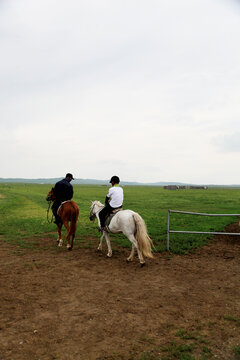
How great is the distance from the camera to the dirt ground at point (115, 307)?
4051mm

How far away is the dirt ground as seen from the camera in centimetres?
405

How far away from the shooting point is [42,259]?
29.0 feet

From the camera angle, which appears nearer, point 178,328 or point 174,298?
point 178,328

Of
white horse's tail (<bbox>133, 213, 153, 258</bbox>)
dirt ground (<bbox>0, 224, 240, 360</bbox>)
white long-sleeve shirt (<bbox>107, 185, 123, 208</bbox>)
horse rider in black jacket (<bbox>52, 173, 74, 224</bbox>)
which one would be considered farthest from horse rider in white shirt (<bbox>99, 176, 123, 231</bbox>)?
horse rider in black jacket (<bbox>52, 173, 74, 224</bbox>)

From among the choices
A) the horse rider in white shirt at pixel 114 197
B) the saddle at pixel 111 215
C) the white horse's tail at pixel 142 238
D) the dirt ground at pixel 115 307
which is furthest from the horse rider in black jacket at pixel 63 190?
the white horse's tail at pixel 142 238

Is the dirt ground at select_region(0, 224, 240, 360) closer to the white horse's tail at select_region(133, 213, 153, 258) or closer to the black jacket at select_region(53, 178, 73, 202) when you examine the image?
the white horse's tail at select_region(133, 213, 153, 258)

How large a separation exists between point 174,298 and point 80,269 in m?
3.25

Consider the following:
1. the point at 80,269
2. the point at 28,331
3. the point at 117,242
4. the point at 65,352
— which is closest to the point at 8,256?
the point at 80,269

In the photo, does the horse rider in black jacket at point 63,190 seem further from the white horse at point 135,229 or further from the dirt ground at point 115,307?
the white horse at point 135,229

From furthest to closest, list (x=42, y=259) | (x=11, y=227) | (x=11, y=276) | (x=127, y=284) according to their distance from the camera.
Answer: (x=11, y=227), (x=42, y=259), (x=11, y=276), (x=127, y=284)

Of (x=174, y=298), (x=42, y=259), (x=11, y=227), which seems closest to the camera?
(x=174, y=298)

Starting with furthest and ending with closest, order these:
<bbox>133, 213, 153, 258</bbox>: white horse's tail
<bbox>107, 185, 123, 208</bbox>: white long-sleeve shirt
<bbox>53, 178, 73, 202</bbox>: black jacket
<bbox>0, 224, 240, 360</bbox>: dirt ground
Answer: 1. <bbox>53, 178, 73, 202</bbox>: black jacket
2. <bbox>107, 185, 123, 208</bbox>: white long-sleeve shirt
3. <bbox>133, 213, 153, 258</bbox>: white horse's tail
4. <bbox>0, 224, 240, 360</bbox>: dirt ground

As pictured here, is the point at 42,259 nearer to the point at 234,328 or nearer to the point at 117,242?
the point at 117,242

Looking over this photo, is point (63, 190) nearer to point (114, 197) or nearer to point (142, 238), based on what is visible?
point (114, 197)
